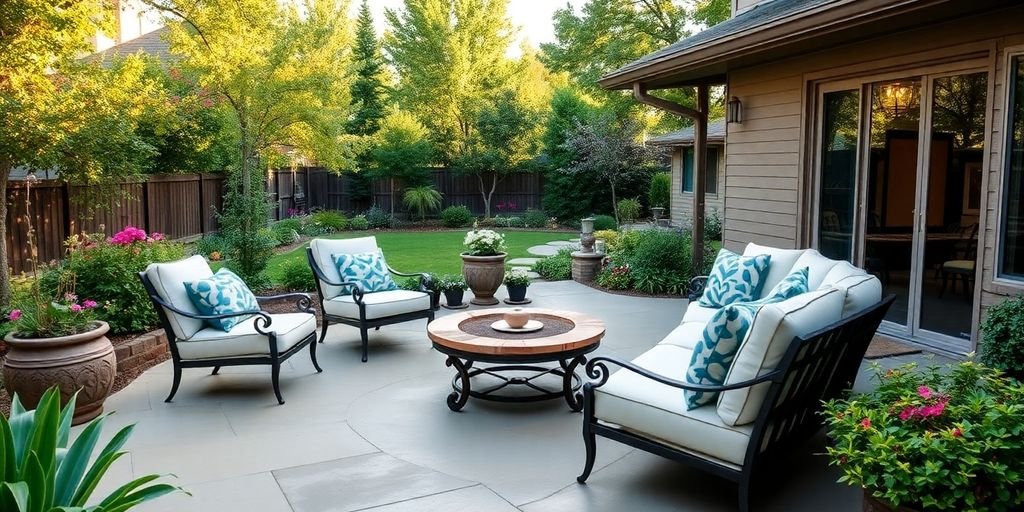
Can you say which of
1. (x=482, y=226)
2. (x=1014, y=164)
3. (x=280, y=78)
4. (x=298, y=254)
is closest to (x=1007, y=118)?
(x=1014, y=164)

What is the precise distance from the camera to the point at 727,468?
312 cm

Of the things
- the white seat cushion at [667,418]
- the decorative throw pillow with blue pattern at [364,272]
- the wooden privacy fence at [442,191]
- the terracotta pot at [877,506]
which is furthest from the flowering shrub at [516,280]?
the wooden privacy fence at [442,191]

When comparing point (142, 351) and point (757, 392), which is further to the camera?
point (142, 351)

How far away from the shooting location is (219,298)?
17.5ft

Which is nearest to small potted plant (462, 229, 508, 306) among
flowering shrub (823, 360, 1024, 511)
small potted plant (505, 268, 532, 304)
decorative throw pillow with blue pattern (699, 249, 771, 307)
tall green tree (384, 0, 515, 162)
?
small potted plant (505, 268, 532, 304)

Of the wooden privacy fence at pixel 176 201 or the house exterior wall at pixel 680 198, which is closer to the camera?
the wooden privacy fence at pixel 176 201

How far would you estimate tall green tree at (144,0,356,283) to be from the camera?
45.8 ft

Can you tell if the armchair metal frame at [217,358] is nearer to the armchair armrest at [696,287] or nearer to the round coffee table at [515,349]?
the round coffee table at [515,349]

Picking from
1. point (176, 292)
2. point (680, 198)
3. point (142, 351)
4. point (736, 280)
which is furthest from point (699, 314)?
point (680, 198)

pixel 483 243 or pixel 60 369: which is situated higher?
pixel 483 243

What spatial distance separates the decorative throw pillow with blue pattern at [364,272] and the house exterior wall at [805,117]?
4.21m

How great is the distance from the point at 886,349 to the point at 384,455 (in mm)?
4289

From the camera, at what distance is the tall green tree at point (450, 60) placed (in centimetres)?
2405

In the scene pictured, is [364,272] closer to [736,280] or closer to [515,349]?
[515,349]
